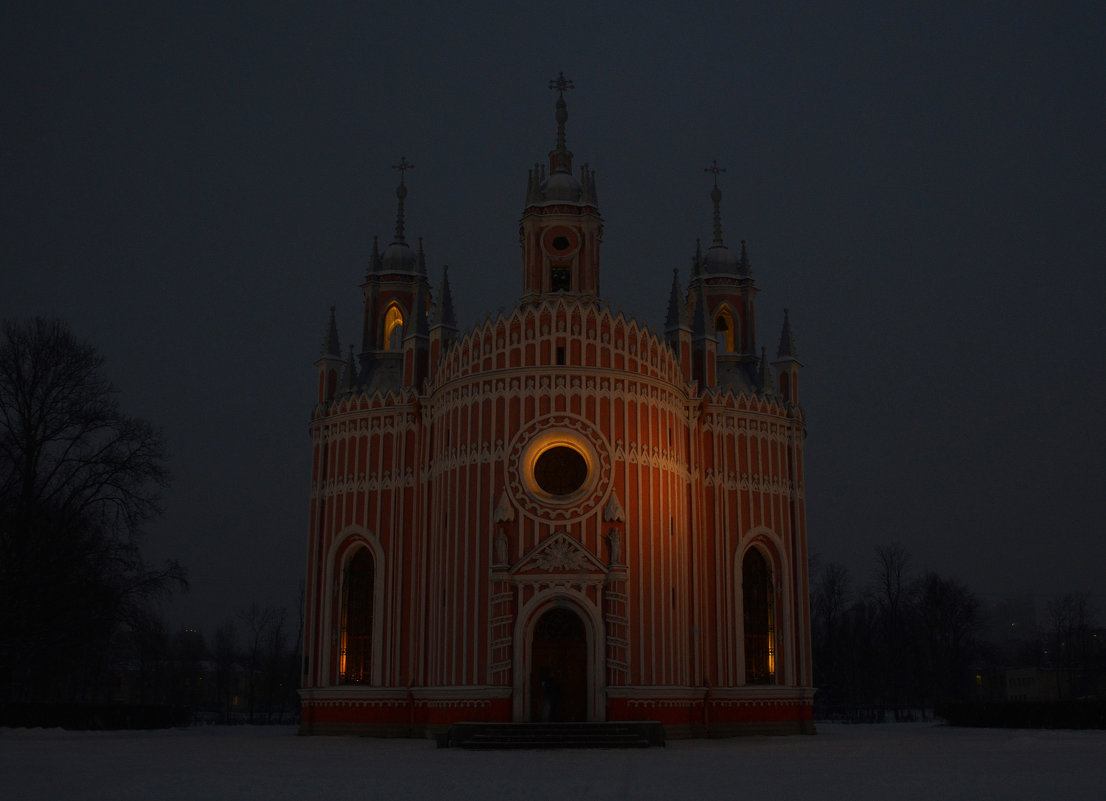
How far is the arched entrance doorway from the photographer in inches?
1491

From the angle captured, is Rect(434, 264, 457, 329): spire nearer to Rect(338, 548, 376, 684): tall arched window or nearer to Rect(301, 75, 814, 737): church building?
Rect(301, 75, 814, 737): church building

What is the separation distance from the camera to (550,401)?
38969mm

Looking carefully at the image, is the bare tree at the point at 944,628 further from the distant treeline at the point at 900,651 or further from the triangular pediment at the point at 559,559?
the triangular pediment at the point at 559,559

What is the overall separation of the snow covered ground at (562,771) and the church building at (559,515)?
5.96m

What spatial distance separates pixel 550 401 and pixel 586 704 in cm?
993

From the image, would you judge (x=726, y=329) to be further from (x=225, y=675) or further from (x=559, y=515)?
(x=225, y=675)

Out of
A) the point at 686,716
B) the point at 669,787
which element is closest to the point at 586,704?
the point at 686,716

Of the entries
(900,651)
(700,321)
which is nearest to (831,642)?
(900,651)

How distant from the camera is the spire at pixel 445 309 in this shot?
144 feet

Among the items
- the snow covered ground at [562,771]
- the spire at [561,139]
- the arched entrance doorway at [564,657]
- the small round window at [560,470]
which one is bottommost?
the snow covered ground at [562,771]

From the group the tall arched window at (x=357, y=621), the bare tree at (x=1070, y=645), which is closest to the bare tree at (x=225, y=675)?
the tall arched window at (x=357, y=621)

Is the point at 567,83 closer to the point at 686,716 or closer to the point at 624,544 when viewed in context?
the point at 624,544

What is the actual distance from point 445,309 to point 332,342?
649 cm

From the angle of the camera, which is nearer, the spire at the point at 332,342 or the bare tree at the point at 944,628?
the spire at the point at 332,342
